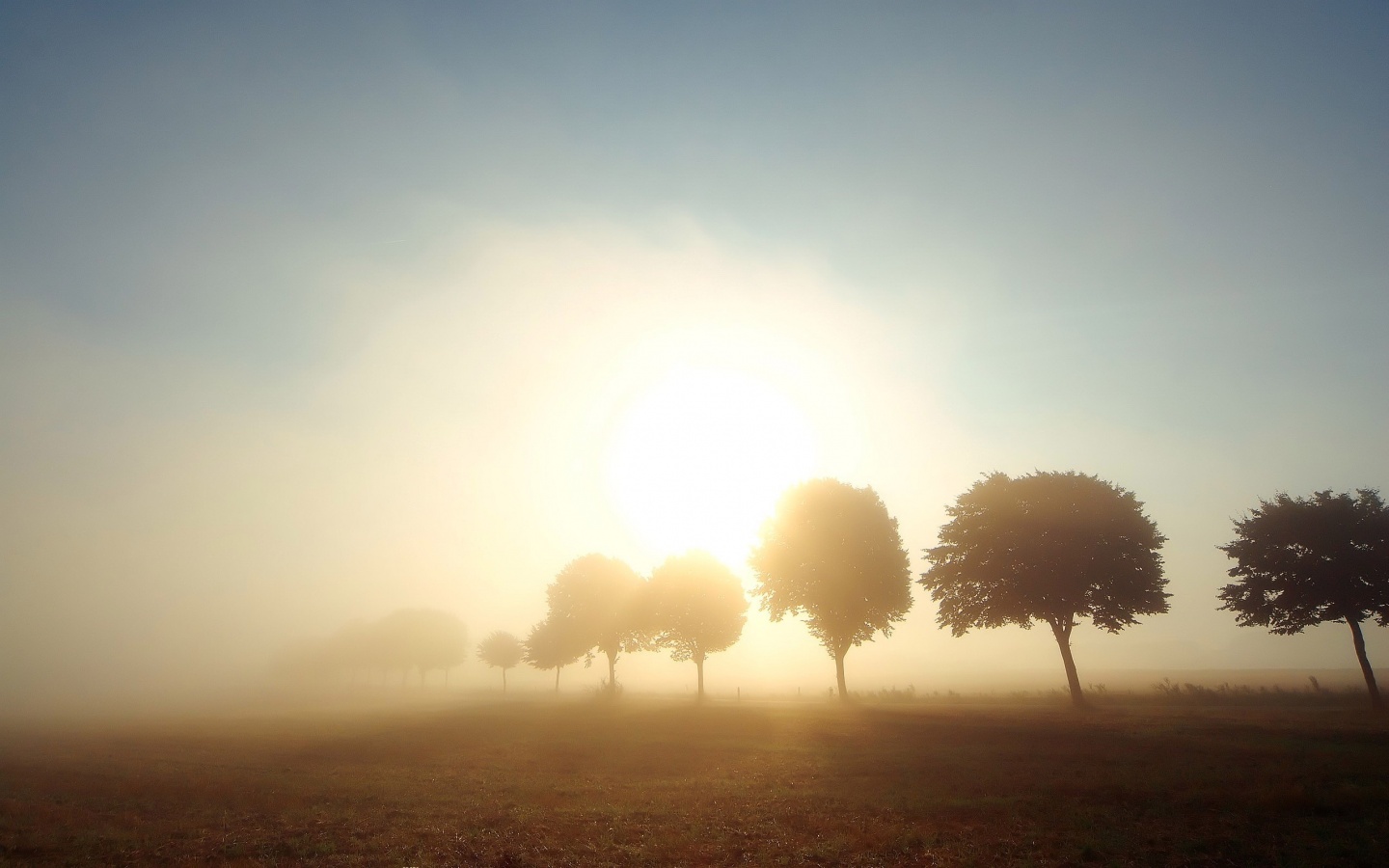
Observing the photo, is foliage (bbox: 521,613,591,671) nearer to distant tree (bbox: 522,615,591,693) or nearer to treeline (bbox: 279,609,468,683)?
distant tree (bbox: 522,615,591,693)

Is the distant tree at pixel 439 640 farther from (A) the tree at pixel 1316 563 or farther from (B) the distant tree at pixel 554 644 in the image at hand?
→ (A) the tree at pixel 1316 563

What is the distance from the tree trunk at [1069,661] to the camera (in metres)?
38.0

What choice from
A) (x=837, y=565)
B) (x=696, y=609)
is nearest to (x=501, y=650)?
(x=696, y=609)

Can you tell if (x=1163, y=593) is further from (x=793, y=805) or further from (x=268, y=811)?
(x=268, y=811)

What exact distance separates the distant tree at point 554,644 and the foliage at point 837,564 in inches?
1308

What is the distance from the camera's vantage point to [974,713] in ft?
119

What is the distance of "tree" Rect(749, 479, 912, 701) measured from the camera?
5209 cm

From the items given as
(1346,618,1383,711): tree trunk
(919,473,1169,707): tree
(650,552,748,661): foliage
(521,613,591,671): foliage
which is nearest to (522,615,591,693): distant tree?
(521,613,591,671): foliage

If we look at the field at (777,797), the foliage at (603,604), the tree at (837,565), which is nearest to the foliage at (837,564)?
the tree at (837,565)

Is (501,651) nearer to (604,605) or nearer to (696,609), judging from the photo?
(604,605)

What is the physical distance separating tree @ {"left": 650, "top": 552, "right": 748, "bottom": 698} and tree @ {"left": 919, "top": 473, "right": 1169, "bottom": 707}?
1092 inches

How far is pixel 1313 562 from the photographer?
35250 millimetres

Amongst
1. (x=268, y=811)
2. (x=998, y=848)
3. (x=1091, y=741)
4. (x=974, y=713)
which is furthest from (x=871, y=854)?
(x=974, y=713)

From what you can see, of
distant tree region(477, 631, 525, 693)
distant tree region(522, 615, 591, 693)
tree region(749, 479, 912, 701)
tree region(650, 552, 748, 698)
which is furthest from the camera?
distant tree region(477, 631, 525, 693)
